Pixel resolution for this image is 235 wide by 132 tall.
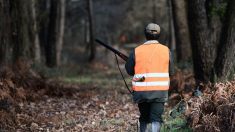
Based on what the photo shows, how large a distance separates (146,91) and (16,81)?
9408 millimetres

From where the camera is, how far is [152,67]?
968 cm

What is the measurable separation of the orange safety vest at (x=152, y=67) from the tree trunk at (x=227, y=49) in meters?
4.76

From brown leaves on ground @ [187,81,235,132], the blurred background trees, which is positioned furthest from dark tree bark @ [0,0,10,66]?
brown leaves on ground @ [187,81,235,132]

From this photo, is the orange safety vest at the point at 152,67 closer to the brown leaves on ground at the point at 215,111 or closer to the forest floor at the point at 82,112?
the brown leaves on ground at the point at 215,111

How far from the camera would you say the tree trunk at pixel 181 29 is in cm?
2639

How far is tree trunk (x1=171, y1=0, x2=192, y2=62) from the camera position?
26.4 metres

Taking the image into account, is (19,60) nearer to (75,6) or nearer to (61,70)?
(61,70)

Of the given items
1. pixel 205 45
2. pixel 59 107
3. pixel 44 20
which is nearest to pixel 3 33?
pixel 59 107

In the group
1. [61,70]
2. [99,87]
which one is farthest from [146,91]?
[61,70]

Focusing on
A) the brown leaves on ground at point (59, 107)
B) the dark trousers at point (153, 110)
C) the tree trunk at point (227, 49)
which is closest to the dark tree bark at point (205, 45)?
the tree trunk at point (227, 49)

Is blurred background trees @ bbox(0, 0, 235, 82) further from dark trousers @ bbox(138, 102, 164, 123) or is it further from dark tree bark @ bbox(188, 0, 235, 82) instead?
dark trousers @ bbox(138, 102, 164, 123)

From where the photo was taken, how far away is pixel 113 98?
18.3m

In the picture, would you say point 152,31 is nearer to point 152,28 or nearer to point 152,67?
point 152,28

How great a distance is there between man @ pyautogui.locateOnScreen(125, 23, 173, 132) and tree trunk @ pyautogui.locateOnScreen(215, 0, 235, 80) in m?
4.72
